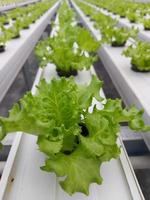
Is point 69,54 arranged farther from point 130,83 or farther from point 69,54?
point 130,83

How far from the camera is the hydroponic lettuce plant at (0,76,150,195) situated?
920mm

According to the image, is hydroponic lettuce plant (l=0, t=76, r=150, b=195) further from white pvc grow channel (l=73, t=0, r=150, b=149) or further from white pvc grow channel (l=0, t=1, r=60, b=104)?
white pvc grow channel (l=0, t=1, r=60, b=104)

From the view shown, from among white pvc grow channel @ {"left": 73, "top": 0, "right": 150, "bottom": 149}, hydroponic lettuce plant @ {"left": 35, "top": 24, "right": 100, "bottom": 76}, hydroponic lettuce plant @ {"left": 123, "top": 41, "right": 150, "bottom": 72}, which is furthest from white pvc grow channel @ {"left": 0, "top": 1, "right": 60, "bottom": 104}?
hydroponic lettuce plant @ {"left": 123, "top": 41, "right": 150, "bottom": 72}

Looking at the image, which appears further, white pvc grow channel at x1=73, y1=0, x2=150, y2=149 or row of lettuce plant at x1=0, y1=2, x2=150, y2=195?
white pvc grow channel at x1=73, y1=0, x2=150, y2=149

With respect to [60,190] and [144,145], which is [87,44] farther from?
[60,190]

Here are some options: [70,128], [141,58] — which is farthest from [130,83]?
[70,128]

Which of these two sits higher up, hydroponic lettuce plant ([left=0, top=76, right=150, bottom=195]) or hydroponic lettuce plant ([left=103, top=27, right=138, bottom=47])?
hydroponic lettuce plant ([left=0, top=76, right=150, bottom=195])

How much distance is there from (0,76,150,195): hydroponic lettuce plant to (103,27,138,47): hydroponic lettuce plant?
181cm

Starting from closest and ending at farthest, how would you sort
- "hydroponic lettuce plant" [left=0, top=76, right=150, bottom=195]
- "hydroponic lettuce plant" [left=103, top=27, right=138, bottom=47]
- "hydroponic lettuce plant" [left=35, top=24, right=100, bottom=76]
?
"hydroponic lettuce plant" [left=0, top=76, right=150, bottom=195] → "hydroponic lettuce plant" [left=35, top=24, right=100, bottom=76] → "hydroponic lettuce plant" [left=103, top=27, right=138, bottom=47]

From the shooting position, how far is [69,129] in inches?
38.9

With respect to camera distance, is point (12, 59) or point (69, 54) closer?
point (69, 54)

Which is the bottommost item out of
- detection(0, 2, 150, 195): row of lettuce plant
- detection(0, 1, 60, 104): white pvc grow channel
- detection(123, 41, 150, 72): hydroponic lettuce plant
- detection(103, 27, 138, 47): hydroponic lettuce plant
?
detection(0, 1, 60, 104): white pvc grow channel

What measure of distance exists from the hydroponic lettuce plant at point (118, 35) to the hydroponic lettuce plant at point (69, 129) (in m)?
1.81

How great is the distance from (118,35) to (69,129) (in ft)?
6.74
